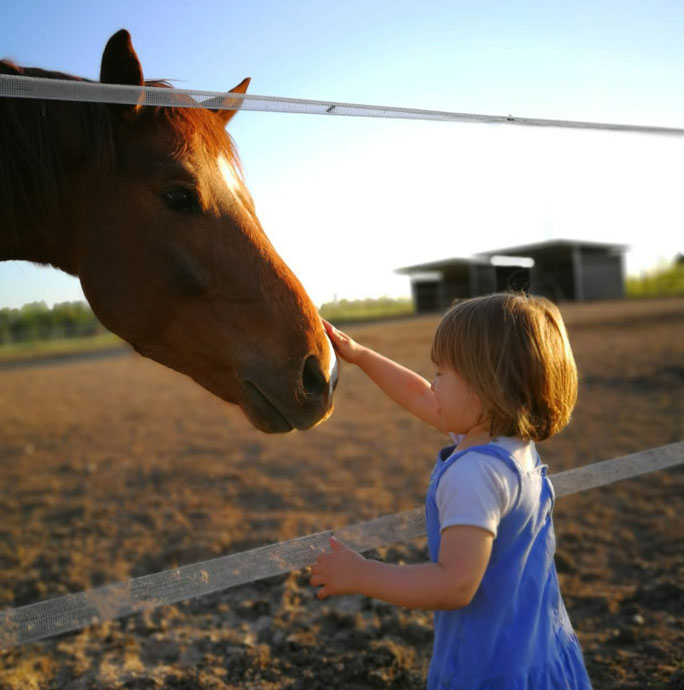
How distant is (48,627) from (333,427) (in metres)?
6.24

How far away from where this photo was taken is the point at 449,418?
4.19 feet

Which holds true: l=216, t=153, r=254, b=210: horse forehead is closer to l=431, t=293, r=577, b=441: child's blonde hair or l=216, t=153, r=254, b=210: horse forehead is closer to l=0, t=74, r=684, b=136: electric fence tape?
l=0, t=74, r=684, b=136: electric fence tape

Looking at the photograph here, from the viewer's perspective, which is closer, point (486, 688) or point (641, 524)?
point (486, 688)

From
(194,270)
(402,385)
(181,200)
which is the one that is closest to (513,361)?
(402,385)

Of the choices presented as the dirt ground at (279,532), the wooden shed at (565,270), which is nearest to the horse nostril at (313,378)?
the dirt ground at (279,532)

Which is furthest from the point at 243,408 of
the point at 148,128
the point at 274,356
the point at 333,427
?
the point at 333,427

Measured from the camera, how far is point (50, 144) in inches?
67.2

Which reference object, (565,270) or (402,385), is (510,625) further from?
(565,270)

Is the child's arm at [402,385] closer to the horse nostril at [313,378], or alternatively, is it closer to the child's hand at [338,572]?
the horse nostril at [313,378]

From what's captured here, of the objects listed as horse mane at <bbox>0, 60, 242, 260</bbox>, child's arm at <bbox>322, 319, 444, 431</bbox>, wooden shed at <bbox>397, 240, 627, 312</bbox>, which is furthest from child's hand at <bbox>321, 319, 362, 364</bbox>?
wooden shed at <bbox>397, 240, 627, 312</bbox>

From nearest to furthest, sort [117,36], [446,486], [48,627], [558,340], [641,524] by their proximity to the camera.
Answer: [446,486], [558,340], [48,627], [117,36], [641,524]

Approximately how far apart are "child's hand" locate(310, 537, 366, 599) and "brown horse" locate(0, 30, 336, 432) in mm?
481

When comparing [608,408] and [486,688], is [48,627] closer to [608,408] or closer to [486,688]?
[486,688]

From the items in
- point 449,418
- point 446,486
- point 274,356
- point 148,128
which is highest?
point 148,128
